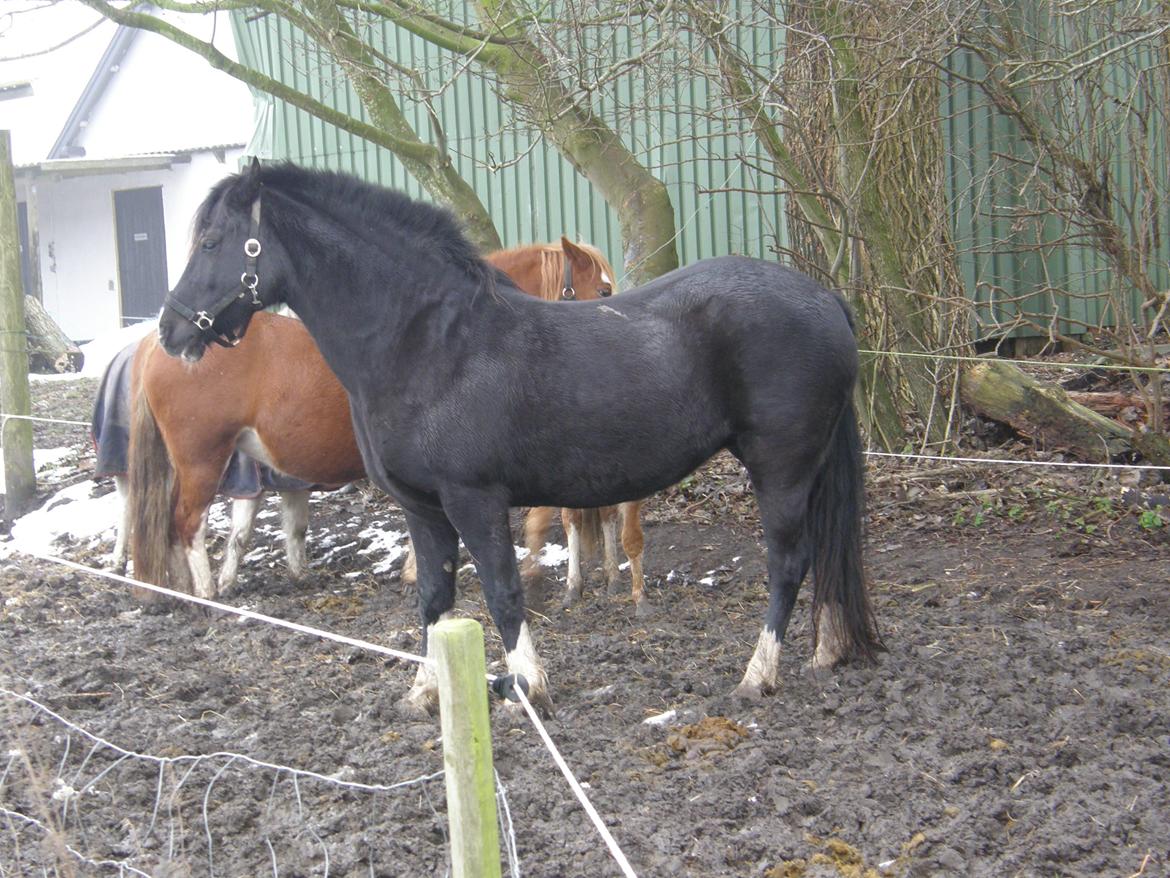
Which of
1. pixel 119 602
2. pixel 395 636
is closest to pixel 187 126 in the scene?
pixel 119 602

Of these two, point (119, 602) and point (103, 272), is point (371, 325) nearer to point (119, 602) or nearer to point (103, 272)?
point (119, 602)

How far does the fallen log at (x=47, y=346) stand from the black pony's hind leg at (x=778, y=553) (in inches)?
528

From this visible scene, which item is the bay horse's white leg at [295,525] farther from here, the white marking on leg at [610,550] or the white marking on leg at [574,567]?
the white marking on leg at [610,550]

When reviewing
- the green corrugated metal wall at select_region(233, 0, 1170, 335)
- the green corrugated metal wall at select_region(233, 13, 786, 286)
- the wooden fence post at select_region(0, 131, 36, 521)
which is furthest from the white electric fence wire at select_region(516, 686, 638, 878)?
the wooden fence post at select_region(0, 131, 36, 521)

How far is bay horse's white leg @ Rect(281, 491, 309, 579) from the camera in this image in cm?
721

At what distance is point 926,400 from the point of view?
7516 mm

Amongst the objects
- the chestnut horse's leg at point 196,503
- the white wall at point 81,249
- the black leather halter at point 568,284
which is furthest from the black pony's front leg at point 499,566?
the white wall at point 81,249

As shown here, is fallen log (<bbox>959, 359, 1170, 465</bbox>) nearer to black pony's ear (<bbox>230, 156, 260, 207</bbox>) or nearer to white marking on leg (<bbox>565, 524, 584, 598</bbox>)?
white marking on leg (<bbox>565, 524, 584, 598</bbox>)

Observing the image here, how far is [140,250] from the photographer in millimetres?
20438

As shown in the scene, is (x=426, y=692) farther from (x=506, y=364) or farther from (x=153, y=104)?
(x=153, y=104)

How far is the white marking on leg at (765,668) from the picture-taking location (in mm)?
4484

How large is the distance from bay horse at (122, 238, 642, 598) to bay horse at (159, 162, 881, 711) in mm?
1852

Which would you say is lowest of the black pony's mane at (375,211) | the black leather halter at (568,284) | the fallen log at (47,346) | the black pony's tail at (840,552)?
the black pony's tail at (840,552)

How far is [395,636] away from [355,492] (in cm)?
348
